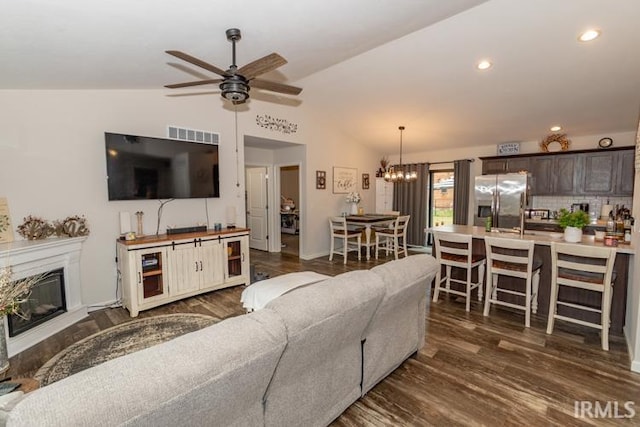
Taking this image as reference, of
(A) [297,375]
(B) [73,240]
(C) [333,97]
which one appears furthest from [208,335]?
(C) [333,97]

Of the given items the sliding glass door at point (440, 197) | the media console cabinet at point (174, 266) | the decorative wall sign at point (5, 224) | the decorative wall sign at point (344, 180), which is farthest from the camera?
the sliding glass door at point (440, 197)

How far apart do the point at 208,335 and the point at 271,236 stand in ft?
19.7

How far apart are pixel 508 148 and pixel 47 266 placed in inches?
298

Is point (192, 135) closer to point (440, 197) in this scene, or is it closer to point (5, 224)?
point (5, 224)

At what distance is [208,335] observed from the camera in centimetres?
117

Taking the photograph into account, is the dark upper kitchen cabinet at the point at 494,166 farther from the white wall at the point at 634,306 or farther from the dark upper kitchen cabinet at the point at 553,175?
the white wall at the point at 634,306

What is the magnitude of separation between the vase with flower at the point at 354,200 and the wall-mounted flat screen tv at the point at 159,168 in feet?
11.2

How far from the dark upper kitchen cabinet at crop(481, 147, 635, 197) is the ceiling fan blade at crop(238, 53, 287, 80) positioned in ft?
18.2

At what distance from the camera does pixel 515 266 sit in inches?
134

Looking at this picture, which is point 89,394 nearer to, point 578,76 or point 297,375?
point 297,375

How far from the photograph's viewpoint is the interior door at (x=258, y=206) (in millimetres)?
7121

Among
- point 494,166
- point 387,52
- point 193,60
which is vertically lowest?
point 494,166

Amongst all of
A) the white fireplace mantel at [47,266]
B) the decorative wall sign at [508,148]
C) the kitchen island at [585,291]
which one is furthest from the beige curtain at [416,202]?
the white fireplace mantel at [47,266]

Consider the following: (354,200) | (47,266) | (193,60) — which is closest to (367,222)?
(354,200)
